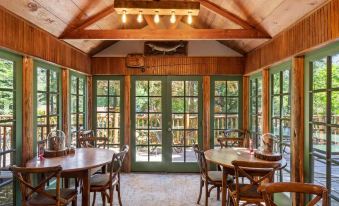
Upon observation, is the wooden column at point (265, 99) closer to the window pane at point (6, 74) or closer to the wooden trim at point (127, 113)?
the wooden trim at point (127, 113)

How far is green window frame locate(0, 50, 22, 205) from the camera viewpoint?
9.62 ft

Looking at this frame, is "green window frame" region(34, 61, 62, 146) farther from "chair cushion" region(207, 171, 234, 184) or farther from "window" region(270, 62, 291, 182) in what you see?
"window" region(270, 62, 291, 182)

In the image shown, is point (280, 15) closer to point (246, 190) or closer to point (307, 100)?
point (307, 100)

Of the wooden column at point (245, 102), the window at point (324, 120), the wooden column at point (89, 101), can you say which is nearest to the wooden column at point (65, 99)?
the wooden column at point (89, 101)

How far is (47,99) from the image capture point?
4016 millimetres

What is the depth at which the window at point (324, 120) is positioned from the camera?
262cm

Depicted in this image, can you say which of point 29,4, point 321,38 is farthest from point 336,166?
point 29,4

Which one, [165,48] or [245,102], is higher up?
[165,48]

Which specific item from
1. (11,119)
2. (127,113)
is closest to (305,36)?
(11,119)

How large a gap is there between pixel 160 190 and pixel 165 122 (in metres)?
1.54

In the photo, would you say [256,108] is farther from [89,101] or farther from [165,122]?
[89,101]

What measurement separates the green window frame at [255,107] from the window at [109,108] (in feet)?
8.54

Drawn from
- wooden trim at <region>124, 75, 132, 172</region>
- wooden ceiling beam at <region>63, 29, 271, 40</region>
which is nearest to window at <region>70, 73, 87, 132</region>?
wooden trim at <region>124, 75, 132, 172</region>

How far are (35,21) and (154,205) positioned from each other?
9.34ft
